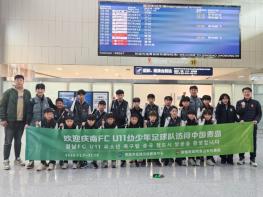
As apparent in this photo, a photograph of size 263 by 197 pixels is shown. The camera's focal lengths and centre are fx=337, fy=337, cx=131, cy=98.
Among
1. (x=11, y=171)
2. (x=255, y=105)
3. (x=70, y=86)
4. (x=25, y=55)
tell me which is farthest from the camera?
(x=70, y=86)

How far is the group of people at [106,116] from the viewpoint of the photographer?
5.87m

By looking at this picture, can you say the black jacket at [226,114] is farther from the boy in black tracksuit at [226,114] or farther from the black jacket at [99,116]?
the black jacket at [99,116]

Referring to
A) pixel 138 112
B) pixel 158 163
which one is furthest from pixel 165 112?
pixel 158 163

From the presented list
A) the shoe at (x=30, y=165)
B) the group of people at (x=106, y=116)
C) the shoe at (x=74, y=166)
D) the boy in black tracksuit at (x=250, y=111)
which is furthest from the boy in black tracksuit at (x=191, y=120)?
the shoe at (x=30, y=165)

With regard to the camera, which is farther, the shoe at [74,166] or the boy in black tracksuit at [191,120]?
the boy in black tracksuit at [191,120]

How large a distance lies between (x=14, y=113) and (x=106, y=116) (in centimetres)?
160

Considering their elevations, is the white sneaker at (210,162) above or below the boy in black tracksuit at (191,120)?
below

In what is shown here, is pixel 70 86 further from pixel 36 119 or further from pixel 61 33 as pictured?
pixel 36 119

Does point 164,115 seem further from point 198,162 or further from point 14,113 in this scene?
point 14,113

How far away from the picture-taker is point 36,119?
5.96 metres

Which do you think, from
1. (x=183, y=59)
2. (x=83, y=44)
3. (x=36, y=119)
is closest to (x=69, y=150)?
(x=36, y=119)

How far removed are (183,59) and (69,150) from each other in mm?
4758

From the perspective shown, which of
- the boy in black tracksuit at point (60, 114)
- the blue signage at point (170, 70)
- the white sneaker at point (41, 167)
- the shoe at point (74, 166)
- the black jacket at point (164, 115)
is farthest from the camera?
the blue signage at point (170, 70)

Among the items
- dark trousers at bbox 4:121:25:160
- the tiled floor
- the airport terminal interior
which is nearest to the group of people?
dark trousers at bbox 4:121:25:160
